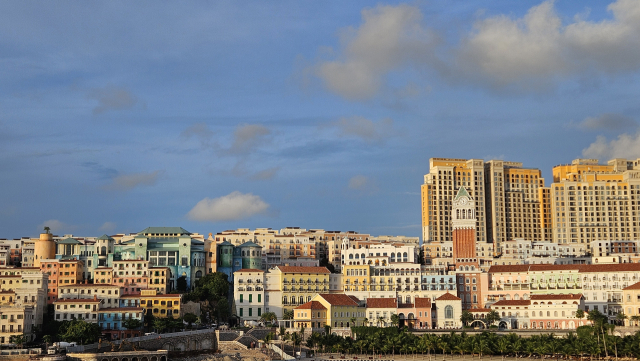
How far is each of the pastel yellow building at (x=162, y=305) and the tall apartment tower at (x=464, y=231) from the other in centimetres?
4806

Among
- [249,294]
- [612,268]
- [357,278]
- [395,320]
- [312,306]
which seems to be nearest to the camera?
[395,320]

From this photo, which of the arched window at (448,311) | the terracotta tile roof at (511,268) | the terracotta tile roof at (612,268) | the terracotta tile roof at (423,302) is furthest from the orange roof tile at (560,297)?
the terracotta tile roof at (423,302)

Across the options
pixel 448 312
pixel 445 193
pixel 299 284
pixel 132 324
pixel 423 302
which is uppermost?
pixel 445 193

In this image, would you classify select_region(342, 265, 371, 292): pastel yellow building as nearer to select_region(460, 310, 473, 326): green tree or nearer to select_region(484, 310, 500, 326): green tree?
select_region(460, 310, 473, 326): green tree

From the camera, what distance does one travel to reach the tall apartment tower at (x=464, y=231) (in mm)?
136625

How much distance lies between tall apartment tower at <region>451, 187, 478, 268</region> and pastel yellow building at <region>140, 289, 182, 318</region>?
48.1 m

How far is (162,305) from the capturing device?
112625mm

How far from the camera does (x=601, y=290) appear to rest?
11769 cm

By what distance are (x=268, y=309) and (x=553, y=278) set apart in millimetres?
42966

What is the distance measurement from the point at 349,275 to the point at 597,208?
216ft

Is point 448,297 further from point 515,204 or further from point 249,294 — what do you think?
point 515,204

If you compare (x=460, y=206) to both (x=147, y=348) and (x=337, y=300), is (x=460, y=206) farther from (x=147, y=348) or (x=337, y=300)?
(x=147, y=348)

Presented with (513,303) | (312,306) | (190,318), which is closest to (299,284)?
(312,306)

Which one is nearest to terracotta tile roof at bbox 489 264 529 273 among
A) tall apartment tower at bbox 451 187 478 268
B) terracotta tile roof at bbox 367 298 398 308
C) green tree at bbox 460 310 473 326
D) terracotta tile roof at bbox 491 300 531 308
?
tall apartment tower at bbox 451 187 478 268
